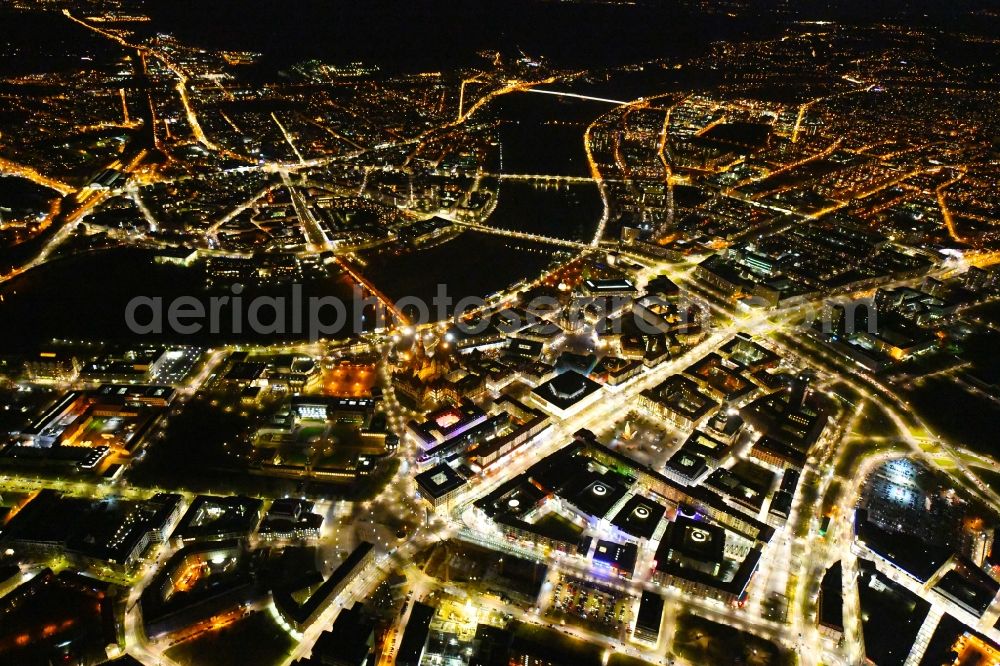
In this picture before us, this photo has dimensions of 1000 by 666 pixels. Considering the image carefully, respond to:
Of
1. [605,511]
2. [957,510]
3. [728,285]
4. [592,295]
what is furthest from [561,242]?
[957,510]

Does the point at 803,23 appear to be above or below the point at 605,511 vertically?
above

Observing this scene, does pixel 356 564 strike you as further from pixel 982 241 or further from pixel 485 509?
pixel 982 241

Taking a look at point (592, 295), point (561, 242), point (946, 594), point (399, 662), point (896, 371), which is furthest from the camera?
point (561, 242)

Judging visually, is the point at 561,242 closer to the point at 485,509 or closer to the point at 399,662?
the point at 485,509

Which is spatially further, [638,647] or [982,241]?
[982,241]

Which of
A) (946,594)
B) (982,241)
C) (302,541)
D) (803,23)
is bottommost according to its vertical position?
(302,541)

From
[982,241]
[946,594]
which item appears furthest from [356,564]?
[982,241]

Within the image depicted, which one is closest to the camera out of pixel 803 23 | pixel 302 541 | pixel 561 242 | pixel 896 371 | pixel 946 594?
pixel 946 594

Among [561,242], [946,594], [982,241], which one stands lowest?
[946,594]

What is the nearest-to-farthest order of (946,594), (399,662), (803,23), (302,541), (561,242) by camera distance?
1. (399,662)
2. (946,594)
3. (302,541)
4. (561,242)
5. (803,23)
